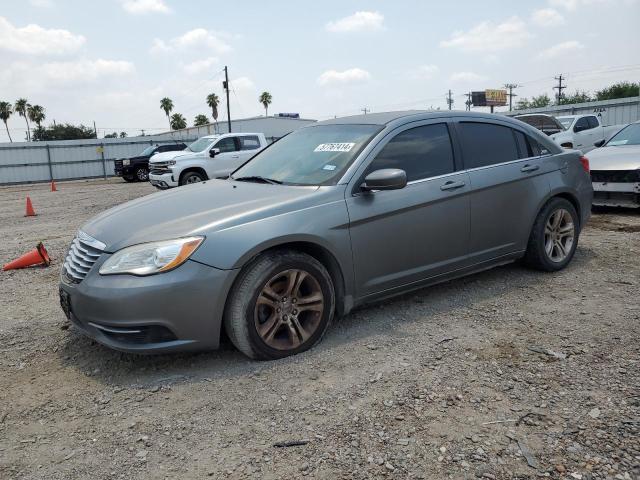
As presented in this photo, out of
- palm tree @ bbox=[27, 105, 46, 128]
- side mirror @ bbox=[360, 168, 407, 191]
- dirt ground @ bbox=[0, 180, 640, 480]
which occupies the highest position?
palm tree @ bbox=[27, 105, 46, 128]

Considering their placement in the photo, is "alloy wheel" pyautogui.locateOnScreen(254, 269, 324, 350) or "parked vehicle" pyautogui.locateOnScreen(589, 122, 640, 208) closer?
"alloy wheel" pyautogui.locateOnScreen(254, 269, 324, 350)

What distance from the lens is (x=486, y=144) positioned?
4.76 metres

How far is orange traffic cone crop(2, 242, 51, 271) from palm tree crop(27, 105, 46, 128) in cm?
8358

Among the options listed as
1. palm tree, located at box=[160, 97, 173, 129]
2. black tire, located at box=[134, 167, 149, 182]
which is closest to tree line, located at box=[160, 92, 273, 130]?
A: palm tree, located at box=[160, 97, 173, 129]

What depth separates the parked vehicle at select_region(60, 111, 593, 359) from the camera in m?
3.23

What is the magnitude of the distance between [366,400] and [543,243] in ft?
9.61

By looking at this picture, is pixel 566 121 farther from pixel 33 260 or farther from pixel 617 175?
pixel 33 260

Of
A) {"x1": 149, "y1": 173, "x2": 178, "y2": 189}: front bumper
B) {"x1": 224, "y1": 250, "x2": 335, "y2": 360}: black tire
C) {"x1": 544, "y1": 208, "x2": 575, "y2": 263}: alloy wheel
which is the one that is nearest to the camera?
{"x1": 224, "y1": 250, "x2": 335, "y2": 360}: black tire

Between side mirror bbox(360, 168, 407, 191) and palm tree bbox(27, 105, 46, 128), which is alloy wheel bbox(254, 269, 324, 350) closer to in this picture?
side mirror bbox(360, 168, 407, 191)

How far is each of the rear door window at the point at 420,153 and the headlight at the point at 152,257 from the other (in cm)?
150

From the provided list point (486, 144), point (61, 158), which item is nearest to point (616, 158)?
point (486, 144)

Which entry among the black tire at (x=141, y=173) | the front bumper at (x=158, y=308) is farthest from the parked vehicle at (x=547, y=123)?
the black tire at (x=141, y=173)

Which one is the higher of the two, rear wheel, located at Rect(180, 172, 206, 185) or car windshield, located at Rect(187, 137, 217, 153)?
car windshield, located at Rect(187, 137, 217, 153)

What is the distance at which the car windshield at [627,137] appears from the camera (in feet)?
29.1
